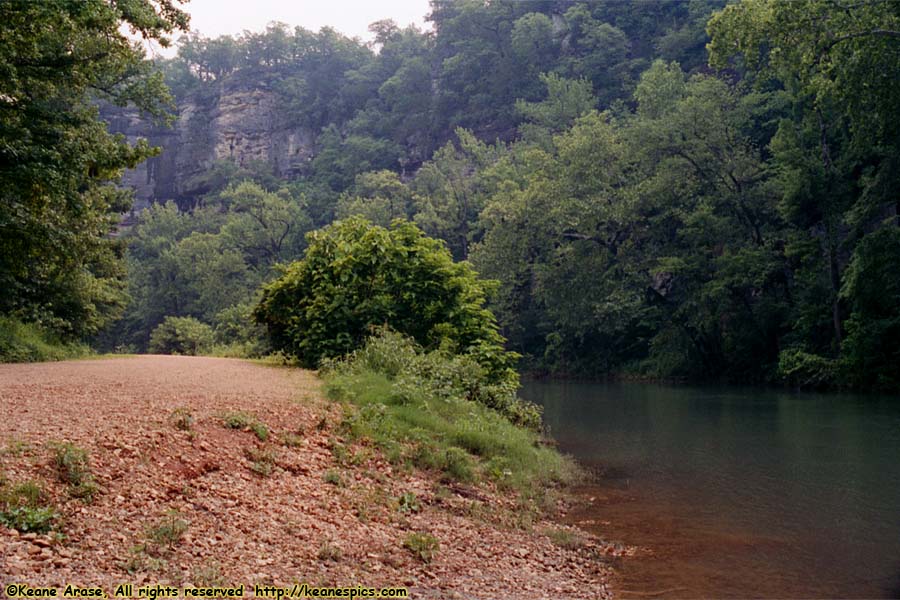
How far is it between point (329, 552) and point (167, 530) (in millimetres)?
1147

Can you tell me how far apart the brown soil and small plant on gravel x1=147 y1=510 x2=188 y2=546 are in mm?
34

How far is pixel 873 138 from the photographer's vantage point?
24000 mm

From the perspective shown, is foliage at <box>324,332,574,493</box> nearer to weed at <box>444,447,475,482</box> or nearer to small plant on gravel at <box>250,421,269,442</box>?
weed at <box>444,447,475,482</box>

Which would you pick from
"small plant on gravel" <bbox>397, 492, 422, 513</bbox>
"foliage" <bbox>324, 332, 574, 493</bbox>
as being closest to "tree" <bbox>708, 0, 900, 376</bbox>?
"foliage" <bbox>324, 332, 574, 493</bbox>

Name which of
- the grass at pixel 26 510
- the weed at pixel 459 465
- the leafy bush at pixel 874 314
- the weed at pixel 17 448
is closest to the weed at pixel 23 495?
the grass at pixel 26 510

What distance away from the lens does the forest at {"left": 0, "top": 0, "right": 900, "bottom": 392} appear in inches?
568

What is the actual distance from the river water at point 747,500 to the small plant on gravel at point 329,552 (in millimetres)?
2291

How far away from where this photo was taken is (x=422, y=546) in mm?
5820

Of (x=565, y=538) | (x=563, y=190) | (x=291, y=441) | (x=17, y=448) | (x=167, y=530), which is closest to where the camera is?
(x=167, y=530)

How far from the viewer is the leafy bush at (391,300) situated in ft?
50.5

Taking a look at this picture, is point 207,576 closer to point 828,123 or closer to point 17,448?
point 17,448

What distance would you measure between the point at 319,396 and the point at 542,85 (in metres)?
58.0

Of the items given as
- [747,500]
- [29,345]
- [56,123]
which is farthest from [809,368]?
[29,345]

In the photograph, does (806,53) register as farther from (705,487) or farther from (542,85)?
(542,85)
